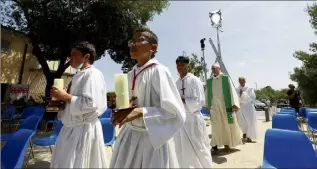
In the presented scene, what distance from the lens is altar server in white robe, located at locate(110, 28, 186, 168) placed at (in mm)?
1456

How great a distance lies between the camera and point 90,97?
214 centimetres

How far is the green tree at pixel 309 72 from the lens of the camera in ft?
49.1

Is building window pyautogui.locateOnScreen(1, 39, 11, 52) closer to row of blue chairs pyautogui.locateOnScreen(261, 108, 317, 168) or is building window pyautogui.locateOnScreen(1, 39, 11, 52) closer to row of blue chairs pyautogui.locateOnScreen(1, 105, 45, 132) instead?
row of blue chairs pyautogui.locateOnScreen(1, 105, 45, 132)

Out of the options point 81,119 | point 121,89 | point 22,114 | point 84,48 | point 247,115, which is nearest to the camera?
point 121,89

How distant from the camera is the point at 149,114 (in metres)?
1.48

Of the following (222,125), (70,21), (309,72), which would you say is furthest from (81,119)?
(309,72)

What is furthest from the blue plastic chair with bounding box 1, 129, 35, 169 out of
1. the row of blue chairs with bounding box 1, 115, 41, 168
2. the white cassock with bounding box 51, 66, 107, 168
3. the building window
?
the building window

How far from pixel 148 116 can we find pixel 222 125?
4048mm

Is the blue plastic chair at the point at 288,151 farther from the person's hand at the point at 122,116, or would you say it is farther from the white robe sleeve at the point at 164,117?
the person's hand at the point at 122,116

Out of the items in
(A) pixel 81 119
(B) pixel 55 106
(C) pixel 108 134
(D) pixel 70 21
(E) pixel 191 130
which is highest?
(D) pixel 70 21

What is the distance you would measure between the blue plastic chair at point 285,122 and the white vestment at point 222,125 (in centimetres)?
134

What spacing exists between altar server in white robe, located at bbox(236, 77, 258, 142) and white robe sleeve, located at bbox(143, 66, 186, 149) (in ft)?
18.4

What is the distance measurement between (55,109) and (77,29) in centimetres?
885

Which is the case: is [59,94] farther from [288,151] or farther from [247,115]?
[247,115]
